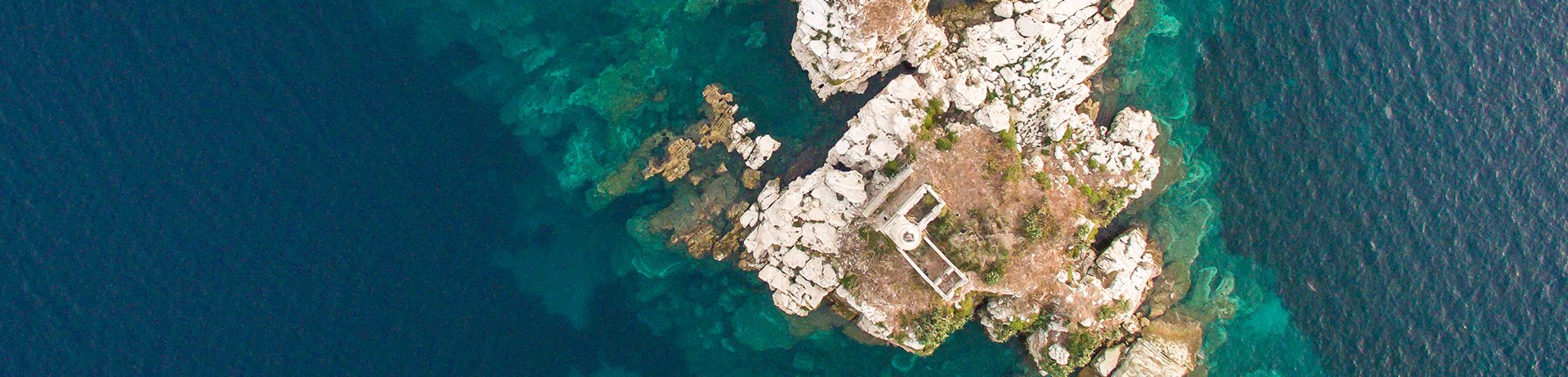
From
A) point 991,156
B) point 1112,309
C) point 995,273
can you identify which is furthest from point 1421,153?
point 995,273

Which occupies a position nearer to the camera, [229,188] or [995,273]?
[995,273]

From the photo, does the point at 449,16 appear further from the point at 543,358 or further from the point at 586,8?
the point at 543,358

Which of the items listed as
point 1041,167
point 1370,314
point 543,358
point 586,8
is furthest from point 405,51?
point 1370,314

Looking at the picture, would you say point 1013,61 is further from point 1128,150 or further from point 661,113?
point 661,113

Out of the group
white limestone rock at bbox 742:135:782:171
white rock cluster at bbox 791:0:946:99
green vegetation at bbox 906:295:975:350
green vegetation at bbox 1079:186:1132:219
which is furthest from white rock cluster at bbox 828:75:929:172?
green vegetation at bbox 1079:186:1132:219

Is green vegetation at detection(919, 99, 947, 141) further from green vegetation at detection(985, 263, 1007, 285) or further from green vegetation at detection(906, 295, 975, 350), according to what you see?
green vegetation at detection(906, 295, 975, 350)

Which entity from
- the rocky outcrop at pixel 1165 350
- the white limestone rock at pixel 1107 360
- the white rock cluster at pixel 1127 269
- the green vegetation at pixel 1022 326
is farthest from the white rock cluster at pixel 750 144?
the rocky outcrop at pixel 1165 350

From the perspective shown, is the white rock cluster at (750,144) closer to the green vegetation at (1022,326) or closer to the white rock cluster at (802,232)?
the white rock cluster at (802,232)
